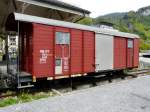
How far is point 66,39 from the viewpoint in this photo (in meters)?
11.6

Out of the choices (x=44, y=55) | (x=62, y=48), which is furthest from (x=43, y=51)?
(x=62, y=48)

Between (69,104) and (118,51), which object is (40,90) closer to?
(69,104)

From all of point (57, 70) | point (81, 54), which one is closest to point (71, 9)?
point (81, 54)

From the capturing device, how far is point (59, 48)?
446 inches

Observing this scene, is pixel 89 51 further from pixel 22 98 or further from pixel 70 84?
pixel 22 98

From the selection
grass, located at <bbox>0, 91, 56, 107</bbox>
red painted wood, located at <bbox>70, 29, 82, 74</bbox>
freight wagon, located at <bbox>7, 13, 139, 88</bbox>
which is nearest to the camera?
grass, located at <bbox>0, 91, 56, 107</bbox>

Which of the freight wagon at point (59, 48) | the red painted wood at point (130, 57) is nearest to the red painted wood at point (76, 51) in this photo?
the freight wagon at point (59, 48)

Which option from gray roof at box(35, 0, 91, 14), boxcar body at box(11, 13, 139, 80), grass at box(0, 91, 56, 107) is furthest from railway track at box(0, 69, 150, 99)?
gray roof at box(35, 0, 91, 14)

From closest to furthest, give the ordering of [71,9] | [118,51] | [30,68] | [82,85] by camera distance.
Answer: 1. [30,68]
2. [82,85]
3. [118,51]
4. [71,9]

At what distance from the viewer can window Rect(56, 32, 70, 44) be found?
1125 cm

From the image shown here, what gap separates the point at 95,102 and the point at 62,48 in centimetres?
336

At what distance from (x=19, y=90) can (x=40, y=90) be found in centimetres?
105

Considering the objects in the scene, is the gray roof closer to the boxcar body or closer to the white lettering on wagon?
the boxcar body

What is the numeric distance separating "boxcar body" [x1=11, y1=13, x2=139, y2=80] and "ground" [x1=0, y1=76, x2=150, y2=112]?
152cm
